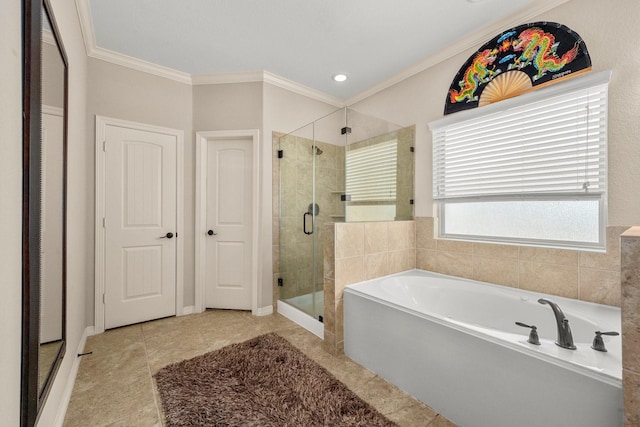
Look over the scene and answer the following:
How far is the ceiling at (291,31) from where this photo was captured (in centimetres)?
200

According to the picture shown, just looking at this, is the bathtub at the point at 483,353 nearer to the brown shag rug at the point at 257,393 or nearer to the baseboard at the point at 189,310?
the brown shag rug at the point at 257,393

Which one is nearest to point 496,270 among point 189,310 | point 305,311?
point 305,311

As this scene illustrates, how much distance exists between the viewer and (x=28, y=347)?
2.81 ft

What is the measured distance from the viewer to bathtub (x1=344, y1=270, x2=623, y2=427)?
43.0 inches

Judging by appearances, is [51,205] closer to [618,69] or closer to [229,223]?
[229,223]

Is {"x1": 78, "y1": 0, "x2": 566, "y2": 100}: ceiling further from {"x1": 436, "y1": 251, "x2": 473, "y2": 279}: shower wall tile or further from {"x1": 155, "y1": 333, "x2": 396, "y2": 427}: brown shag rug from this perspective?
{"x1": 155, "y1": 333, "x2": 396, "y2": 427}: brown shag rug

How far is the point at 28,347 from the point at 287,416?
1.21 metres

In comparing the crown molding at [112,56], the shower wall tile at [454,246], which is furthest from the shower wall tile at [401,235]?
the crown molding at [112,56]

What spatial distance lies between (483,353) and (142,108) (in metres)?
3.39

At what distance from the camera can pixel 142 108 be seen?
2756 millimetres

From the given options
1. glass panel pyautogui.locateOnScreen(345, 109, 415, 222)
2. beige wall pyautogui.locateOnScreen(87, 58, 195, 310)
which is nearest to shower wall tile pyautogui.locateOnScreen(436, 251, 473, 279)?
glass panel pyautogui.locateOnScreen(345, 109, 415, 222)

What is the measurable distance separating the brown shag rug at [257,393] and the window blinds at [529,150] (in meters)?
1.84
